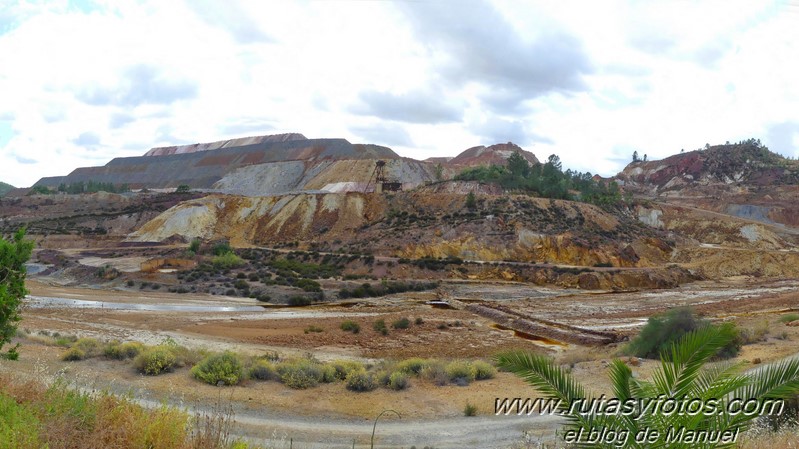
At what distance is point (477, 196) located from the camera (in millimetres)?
69688

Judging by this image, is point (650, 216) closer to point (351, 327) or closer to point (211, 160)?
point (351, 327)

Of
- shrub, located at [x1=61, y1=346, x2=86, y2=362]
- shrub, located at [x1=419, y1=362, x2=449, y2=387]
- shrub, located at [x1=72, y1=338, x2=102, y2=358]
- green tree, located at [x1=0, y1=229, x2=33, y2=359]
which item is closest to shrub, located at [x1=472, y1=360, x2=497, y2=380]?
shrub, located at [x1=419, y1=362, x2=449, y2=387]

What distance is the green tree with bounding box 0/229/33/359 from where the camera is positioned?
10.3m

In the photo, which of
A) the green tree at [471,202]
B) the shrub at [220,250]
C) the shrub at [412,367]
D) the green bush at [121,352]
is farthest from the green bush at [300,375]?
the green tree at [471,202]

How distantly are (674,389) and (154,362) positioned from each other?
12.9 metres

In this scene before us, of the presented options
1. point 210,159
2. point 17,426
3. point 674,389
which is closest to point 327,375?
point 17,426

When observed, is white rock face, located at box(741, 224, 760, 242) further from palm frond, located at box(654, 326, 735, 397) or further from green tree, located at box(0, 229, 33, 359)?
green tree, located at box(0, 229, 33, 359)

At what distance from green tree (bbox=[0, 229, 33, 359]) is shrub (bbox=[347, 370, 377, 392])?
277 inches

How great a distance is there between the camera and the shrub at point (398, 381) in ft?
43.6

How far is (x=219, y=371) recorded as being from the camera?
13328 millimetres

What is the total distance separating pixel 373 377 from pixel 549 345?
583 inches

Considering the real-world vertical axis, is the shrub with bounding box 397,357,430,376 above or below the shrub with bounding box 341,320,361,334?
above

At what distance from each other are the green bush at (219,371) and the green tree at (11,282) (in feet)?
12.9

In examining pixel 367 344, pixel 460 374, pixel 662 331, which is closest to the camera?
pixel 460 374
